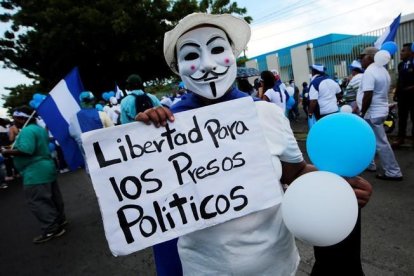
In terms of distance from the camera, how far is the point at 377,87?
441 centimetres

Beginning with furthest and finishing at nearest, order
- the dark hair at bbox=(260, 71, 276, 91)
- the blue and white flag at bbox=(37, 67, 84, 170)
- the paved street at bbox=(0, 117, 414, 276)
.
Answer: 1. the dark hair at bbox=(260, 71, 276, 91)
2. the blue and white flag at bbox=(37, 67, 84, 170)
3. the paved street at bbox=(0, 117, 414, 276)

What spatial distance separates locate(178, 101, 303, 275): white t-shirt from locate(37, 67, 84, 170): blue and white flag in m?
2.57

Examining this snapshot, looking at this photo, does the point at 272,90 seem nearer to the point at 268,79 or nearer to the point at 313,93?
the point at 268,79

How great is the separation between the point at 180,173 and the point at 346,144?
64cm

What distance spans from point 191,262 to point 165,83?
26.0m

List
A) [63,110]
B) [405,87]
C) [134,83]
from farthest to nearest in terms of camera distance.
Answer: [405,87]
[134,83]
[63,110]

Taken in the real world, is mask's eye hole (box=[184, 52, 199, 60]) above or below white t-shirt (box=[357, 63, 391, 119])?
above

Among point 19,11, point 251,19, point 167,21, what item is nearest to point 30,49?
point 19,11

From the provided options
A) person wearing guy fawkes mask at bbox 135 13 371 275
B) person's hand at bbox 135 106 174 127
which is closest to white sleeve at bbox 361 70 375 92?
person wearing guy fawkes mask at bbox 135 13 371 275

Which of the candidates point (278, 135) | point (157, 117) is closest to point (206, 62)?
point (157, 117)

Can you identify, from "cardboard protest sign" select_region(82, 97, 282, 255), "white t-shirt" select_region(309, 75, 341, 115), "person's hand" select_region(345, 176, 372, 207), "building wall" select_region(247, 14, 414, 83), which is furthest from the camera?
"building wall" select_region(247, 14, 414, 83)

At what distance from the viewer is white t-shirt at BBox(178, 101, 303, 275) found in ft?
4.21

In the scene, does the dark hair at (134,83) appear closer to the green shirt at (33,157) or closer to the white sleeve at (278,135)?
the green shirt at (33,157)

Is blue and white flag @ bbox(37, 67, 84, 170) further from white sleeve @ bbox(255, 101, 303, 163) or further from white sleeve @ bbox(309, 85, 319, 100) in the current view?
white sleeve @ bbox(309, 85, 319, 100)
